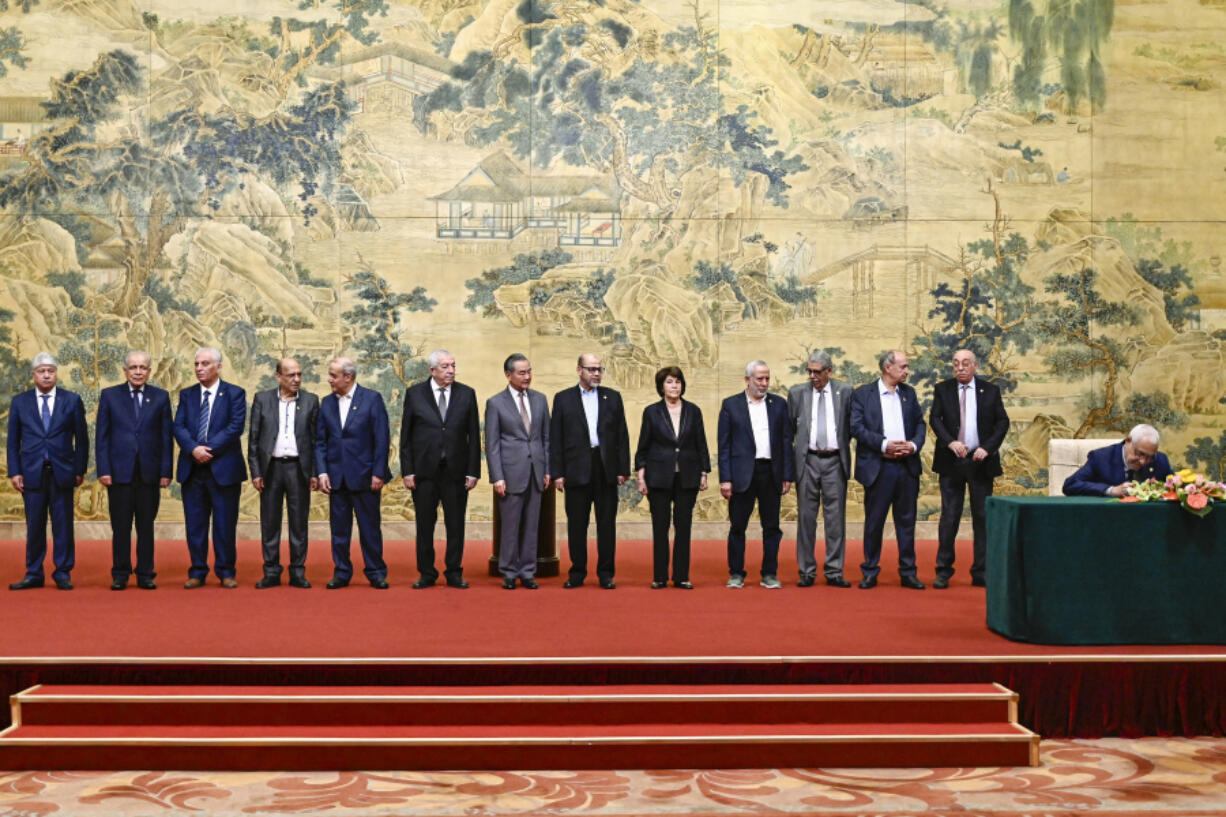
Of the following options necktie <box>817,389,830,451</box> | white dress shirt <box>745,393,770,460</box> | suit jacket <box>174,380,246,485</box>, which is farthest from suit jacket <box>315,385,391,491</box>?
necktie <box>817,389,830,451</box>

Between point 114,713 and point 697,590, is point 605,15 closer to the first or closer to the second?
point 697,590

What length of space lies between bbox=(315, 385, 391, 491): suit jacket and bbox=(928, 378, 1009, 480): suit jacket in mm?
3575

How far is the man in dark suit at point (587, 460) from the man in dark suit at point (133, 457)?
2.44 meters

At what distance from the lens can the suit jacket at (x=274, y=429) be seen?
26.7 ft

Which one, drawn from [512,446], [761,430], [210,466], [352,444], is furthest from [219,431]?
[761,430]

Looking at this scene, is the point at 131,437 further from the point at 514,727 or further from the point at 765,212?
the point at 765,212

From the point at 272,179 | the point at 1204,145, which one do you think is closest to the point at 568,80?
the point at 272,179

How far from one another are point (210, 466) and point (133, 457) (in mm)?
482

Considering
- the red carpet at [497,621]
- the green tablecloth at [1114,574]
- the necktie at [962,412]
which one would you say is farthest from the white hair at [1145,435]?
the necktie at [962,412]

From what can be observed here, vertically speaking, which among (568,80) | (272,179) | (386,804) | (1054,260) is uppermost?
(568,80)

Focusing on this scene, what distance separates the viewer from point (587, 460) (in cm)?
812

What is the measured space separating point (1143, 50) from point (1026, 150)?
1354 mm

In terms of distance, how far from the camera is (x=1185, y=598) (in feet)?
20.0

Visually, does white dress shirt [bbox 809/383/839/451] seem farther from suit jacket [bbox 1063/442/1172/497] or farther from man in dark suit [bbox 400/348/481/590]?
man in dark suit [bbox 400/348/481/590]
